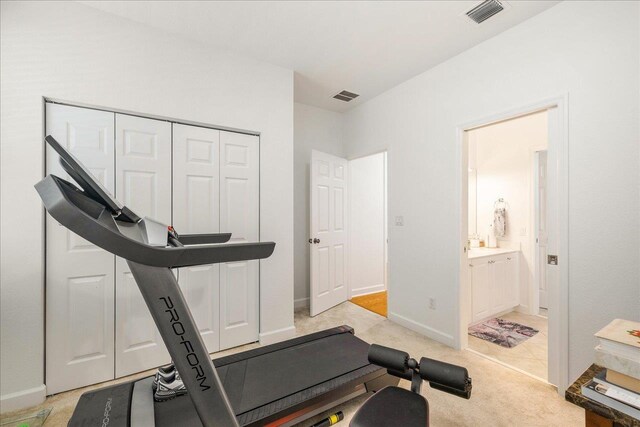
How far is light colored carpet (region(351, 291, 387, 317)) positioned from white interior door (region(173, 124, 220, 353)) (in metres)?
2.10

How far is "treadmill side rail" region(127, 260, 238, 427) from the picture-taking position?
2.87 ft

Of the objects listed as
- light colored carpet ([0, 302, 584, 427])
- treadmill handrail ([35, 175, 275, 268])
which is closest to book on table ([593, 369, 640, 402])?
light colored carpet ([0, 302, 584, 427])

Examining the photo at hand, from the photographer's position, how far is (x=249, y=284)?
109 inches

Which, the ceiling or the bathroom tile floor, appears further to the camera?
the bathroom tile floor

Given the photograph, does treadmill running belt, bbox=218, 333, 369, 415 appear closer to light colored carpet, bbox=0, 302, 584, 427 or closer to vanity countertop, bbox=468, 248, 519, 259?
light colored carpet, bbox=0, 302, 584, 427

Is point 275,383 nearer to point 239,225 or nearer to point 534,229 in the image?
point 239,225

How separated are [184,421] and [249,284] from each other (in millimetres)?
1442

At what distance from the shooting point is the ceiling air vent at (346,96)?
3.59 metres

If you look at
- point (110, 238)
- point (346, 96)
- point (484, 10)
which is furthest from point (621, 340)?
point (346, 96)

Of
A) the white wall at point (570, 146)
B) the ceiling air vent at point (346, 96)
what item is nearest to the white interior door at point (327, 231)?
the ceiling air vent at point (346, 96)

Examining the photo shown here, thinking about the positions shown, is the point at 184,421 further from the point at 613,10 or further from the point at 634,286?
the point at 613,10

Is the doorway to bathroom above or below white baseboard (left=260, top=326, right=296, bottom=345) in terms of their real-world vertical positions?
above

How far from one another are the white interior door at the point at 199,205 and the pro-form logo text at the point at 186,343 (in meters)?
1.68

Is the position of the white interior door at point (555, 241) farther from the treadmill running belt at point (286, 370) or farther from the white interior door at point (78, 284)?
the white interior door at point (78, 284)
